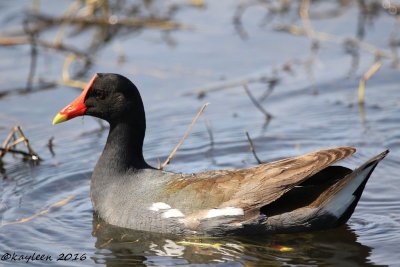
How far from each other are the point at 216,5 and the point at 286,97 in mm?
2670

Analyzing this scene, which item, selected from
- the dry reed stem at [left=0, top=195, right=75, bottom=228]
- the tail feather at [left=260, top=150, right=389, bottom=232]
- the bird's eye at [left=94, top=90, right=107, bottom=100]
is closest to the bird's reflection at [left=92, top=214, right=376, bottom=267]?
the tail feather at [left=260, top=150, right=389, bottom=232]

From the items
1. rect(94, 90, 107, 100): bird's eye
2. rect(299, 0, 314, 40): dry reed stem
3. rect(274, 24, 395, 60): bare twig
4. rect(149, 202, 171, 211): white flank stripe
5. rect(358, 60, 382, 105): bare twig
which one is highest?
rect(299, 0, 314, 40): dry reed stem

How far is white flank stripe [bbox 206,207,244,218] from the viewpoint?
587cm

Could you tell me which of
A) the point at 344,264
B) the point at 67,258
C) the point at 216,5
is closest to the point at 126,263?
the point at 67,258

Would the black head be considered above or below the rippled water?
above

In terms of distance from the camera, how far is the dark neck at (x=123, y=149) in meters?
6.43

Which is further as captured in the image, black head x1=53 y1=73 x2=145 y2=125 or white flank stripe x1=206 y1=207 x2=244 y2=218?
black head x1=53 y1=73 x2=145 y2=125

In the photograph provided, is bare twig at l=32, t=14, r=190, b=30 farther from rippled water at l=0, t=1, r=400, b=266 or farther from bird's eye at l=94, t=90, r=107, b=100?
bird's eye at l=94, t=90, r=107, b=100

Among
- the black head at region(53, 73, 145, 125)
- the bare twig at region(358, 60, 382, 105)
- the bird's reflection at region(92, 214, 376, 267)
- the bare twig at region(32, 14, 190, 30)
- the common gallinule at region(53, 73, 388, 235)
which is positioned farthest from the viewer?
the bare twig at region(32, 14, 190, 30)

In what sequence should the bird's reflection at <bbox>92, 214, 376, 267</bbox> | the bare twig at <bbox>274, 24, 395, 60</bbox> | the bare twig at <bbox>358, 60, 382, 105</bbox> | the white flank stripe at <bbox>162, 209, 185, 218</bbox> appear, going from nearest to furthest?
the bird's reflection at <bbox>92, 214, 376, 267</bbox>
the white flank stripe at <bbox>162, 209, 185, 218</bbox>
the bare twig at <bbox>358, 60, 382, 105</bbox>
the bare twig at <bbox>274, 24, 395, 60</bbox>

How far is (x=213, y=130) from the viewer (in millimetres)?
8195

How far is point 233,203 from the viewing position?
5.87 m

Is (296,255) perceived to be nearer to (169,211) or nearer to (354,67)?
(169,211)

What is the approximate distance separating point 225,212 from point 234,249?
0.26 m
